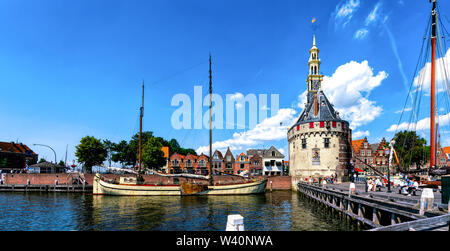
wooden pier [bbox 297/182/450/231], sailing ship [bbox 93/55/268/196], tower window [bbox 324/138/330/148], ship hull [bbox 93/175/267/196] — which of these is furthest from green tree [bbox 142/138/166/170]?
wooden pier [bbox 297/182/450/231]

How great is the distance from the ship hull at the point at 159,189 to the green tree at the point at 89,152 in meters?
19.1

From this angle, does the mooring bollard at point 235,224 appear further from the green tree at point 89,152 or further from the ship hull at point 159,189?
the green tree at point 89,152

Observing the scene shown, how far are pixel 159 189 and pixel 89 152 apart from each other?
90.7 ft

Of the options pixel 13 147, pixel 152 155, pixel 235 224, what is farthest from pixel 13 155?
pixel 235 224

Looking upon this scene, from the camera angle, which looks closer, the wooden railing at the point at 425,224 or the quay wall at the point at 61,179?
the wooden railing at the point at 425,224

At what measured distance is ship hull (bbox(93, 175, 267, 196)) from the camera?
3525cm

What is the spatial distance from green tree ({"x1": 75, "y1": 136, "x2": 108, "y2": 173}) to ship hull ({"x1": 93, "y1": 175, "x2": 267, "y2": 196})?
62.7 feet

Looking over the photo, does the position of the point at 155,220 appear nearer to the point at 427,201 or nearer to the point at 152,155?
the point at 427,201

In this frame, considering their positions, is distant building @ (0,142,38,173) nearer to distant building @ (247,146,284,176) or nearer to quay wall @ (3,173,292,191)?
quay wall @ (3,173,292,191)

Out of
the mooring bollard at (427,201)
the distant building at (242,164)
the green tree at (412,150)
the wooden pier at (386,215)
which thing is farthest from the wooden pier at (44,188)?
the green tree at (412,150)

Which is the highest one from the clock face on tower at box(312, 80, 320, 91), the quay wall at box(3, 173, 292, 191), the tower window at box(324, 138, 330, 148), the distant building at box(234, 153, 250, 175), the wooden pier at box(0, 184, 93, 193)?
the clock face on tower at box(312, 80, 320, 91)

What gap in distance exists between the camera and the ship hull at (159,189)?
3525 cm

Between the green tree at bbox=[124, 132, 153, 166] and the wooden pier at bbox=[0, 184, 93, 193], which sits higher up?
the green tree at bbox=[124, 132, 153, 166]
